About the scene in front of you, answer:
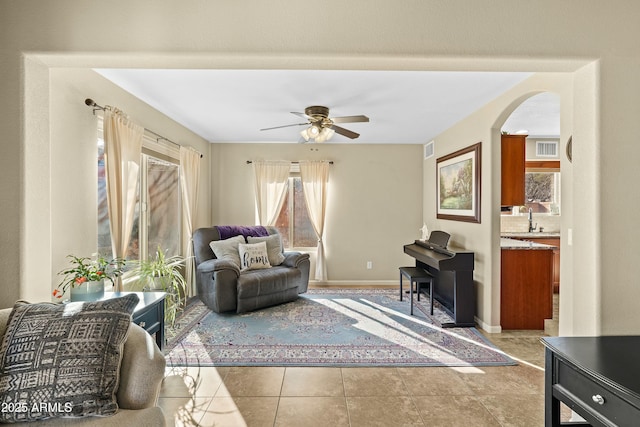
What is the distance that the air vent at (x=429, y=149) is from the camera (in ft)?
17.4

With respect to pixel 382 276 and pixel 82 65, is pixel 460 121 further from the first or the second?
pixel 82 65

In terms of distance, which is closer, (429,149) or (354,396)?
(354,396)

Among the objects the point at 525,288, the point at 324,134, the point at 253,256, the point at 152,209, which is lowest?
the point at 525,288

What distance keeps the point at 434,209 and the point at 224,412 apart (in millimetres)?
4172

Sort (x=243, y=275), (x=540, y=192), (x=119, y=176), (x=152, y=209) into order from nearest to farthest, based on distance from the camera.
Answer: (x=119, y=176), (x=152, y=209), (x=243, y=275), (x=540, y=192)

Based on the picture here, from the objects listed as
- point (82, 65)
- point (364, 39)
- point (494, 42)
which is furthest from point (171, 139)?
point (494, 42)

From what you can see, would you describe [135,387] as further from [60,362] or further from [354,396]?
[354,396]

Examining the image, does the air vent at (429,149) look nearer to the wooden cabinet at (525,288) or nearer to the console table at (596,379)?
the wooden cabinet at (525,288)

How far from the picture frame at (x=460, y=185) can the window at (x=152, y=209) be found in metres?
3.73

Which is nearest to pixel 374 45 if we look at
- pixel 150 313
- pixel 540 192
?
pixel 150 313

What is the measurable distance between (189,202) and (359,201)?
2.79 m

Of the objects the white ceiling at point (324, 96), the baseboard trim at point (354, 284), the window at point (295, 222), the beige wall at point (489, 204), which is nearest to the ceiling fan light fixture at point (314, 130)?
the white ceiling at point (324, 96)

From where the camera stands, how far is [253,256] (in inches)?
177

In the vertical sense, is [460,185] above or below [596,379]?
above
